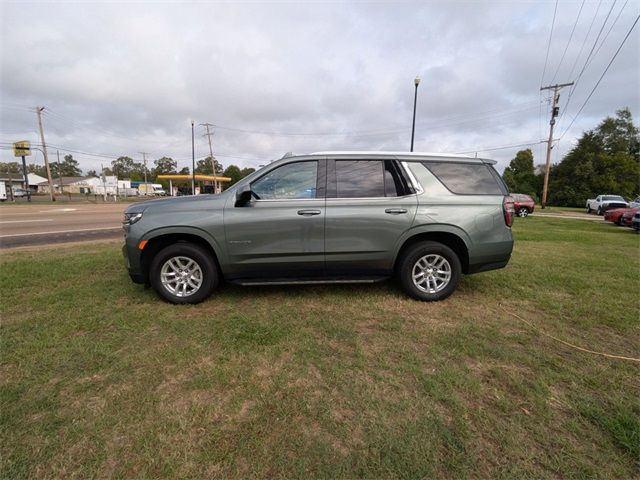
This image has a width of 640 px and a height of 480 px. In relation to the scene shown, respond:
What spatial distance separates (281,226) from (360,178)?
1.15m

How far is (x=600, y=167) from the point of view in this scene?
141 ft

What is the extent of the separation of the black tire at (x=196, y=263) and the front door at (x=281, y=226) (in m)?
0.25

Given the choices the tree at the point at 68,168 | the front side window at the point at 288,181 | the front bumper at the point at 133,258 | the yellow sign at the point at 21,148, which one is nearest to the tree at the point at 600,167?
the front side window at the point at 288,181

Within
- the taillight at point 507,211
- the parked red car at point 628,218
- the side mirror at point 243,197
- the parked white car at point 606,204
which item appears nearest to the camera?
the side mirror at point 243,197

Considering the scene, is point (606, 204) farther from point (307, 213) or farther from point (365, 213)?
point (307, 213)

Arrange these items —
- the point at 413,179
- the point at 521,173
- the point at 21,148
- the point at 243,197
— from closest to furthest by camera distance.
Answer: the point at 243,197
the point at 413,179
the point at 21,148
the point at 521,173

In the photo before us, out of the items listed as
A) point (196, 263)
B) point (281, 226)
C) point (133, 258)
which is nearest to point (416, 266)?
point (281, 226)

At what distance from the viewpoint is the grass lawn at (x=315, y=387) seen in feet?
5.71

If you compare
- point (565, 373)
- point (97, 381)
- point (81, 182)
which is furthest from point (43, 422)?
point (81, 182)

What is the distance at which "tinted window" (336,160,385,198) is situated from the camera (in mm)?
3896

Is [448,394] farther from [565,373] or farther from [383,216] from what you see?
[383,216]

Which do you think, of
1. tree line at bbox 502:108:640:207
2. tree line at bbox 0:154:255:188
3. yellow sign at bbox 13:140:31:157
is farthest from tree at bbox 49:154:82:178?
tree line at bbox 502:108:640:207

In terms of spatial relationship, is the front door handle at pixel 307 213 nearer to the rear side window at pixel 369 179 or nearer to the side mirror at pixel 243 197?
the rear side window at pixel 369 179

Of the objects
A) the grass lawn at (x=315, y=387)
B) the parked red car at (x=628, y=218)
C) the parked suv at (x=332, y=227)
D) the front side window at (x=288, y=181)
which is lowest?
the grass lawn at (x=315, y=387)
